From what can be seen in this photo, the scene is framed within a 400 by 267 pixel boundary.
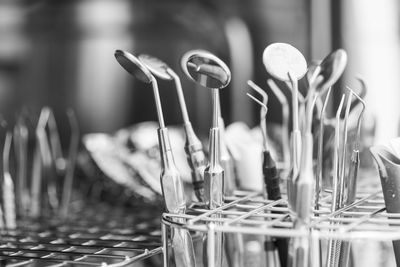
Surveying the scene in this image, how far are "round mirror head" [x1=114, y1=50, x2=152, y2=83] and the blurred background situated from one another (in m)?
0.67

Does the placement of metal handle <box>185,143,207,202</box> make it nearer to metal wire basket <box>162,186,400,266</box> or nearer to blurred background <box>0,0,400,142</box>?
metal wire basket <box>162,186,400,266</box>

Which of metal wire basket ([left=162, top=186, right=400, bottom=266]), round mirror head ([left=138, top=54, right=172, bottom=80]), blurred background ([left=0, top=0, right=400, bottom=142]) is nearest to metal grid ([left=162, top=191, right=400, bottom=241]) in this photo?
metal wire basket ([left=162, top=186, right=400, bottom=266])

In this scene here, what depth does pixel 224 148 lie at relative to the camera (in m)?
0.55

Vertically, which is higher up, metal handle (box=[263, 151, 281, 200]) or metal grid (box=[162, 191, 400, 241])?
metal handle (box=[263, 151, 281, 200])

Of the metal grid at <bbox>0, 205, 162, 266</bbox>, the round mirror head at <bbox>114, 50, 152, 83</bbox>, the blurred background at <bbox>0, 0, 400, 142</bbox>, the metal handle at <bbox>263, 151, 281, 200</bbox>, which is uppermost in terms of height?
the blurred background at <bbox>0, 0, 400, 142</bbox>

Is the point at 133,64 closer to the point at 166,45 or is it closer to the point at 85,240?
the point at 85,240

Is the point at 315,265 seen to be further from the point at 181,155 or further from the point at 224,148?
the point at 181,155

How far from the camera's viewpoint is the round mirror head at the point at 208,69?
0.45 metres

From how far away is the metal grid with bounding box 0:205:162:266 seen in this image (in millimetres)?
469

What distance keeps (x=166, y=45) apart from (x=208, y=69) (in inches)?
31.2

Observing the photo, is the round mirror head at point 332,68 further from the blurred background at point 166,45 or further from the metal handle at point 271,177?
the blurred background at point 166,45

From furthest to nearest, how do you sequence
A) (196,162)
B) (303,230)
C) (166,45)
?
(166,45) → (196,162) → (303,230)

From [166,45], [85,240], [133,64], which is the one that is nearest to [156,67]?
[133,64]

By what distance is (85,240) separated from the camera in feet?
1.81
